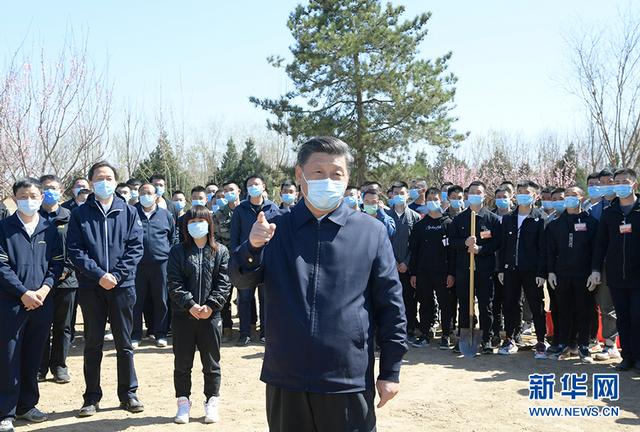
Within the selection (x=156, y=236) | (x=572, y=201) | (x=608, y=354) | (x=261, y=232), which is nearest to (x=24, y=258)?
(x=156, y=236)

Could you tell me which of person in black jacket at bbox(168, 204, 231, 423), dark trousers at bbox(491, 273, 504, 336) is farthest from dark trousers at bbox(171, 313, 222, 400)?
dark trousers at bbox(491, 273, 504, 336)

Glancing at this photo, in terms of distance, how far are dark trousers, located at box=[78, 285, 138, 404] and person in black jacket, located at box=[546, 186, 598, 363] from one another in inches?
217

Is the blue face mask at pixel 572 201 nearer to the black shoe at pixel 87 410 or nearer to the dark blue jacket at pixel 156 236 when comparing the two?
the dark blue jacket at pixel 156 236

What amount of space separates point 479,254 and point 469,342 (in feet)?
4.12

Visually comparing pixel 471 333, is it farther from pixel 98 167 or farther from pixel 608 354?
pixel 98 167

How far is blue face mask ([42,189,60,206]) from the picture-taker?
287 inches

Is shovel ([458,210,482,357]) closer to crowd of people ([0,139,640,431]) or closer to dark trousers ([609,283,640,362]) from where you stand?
crowd of people ([0,139,640,431])

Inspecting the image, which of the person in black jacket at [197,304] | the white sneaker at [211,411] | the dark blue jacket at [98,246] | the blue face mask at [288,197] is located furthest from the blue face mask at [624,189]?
the dark blue jacket at [98,246]

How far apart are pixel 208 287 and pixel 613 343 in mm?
5653

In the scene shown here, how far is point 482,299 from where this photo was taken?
27.6 ft

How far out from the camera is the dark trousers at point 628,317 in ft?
23.7

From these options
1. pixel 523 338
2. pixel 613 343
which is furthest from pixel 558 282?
pixel 523 338

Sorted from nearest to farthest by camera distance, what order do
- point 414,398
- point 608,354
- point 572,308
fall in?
point 414,398 < point 608,354 < point 572,308

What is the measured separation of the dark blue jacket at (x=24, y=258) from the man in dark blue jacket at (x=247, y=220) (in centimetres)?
337
